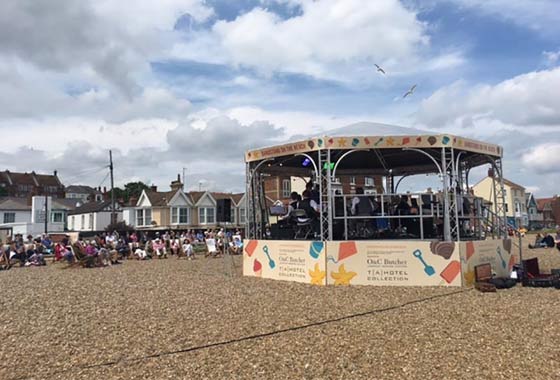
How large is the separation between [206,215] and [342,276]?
130ft

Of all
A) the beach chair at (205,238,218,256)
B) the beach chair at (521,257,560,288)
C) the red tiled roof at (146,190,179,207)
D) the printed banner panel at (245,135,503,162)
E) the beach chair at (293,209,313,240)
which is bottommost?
the beach chair at (521,257,560,288)

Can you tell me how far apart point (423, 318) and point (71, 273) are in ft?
38.2

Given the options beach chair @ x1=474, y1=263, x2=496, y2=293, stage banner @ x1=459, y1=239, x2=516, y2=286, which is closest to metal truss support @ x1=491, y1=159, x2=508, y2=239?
stage banner @ x1=459, y1=239, x2=516, y2=286

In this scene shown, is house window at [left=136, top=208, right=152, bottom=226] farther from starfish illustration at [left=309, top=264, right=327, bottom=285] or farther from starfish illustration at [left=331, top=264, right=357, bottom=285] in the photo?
starfish illustration at [left=331, top=264, right=357, bottom=285]

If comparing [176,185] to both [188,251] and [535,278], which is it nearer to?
[188,251]

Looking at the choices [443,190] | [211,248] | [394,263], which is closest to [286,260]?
[394,263]

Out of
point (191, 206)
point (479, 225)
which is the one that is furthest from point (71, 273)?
point (191, 206)

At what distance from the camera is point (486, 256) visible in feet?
35.9

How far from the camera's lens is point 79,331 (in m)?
6.66

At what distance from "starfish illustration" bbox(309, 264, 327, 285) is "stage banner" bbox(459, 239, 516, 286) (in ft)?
9.92

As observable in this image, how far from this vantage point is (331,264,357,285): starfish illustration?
1043cm

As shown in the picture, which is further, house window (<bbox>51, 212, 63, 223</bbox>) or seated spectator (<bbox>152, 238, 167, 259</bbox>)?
house window (<bbox>51, 212, 63, 223</bbox>)

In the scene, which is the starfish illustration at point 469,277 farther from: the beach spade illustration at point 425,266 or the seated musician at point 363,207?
the seated musician at point 363,207

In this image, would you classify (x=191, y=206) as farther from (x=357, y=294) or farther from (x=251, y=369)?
(x=251, y=369)
